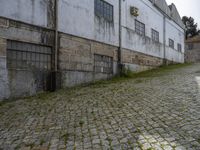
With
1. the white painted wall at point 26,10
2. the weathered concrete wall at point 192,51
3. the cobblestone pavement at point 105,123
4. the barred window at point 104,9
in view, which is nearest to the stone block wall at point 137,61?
the barred window at point 104,9

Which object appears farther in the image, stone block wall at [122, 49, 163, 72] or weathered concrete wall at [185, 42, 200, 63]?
weathered concrete wall at [185, 42, 200, 63]

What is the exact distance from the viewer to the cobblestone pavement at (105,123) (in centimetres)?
422

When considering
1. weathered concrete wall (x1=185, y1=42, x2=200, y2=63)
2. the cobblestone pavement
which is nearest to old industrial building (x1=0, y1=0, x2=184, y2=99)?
the cobblestone pavement

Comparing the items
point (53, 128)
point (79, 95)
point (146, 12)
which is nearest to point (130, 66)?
point (146, 12)

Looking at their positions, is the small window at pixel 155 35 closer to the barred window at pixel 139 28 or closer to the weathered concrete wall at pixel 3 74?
the barred window at pixel 139 28

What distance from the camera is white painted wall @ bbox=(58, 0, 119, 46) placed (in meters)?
10.9

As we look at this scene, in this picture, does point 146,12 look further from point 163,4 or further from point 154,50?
point 163,4

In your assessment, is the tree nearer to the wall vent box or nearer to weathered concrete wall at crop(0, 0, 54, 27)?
the wall vent box

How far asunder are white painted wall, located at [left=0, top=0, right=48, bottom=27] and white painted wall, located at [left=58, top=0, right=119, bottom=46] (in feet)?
3.28

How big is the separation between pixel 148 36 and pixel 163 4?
5.39 metres

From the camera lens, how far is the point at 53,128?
5227mm

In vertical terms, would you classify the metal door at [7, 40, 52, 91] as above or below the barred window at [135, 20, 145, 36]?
below

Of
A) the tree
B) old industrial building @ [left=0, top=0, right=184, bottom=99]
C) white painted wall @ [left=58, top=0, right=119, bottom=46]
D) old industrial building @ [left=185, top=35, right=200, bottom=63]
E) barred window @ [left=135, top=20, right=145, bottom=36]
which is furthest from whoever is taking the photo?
the tree

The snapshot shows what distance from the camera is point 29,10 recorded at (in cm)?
929
